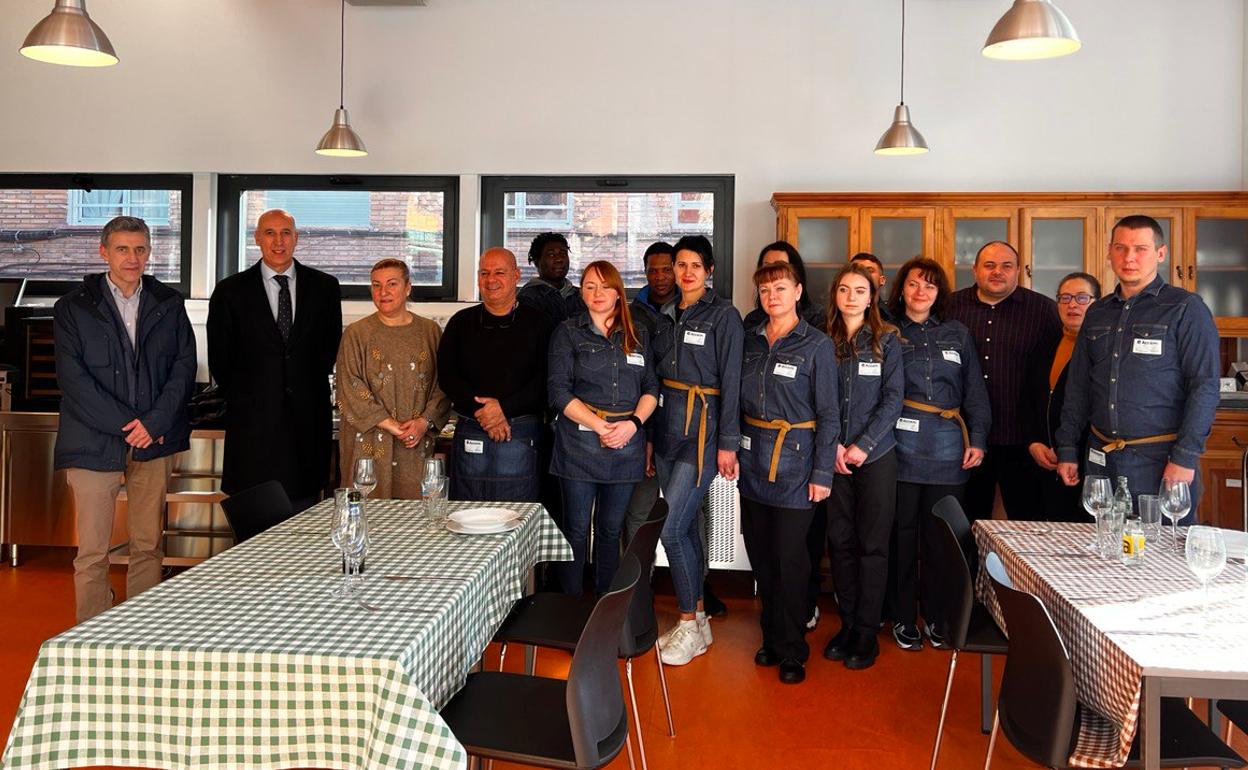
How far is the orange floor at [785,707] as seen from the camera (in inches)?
115

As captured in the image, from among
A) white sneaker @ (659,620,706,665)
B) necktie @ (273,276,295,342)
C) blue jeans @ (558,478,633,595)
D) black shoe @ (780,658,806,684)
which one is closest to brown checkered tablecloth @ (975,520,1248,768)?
black shoe @ (780,658,806,684)

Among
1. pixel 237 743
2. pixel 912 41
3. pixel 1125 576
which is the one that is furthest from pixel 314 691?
pixel 912 41

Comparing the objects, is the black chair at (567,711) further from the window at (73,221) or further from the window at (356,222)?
the window at (73,221)

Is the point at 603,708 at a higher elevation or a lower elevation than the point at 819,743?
higher

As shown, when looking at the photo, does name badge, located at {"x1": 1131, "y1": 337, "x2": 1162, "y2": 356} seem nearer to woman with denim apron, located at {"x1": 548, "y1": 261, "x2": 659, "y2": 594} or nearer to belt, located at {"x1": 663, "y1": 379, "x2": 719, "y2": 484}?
belt, located at {"x1": 663, "y1": 379, "x2": 719, "y2": 484}

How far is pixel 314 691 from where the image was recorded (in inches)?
69.3

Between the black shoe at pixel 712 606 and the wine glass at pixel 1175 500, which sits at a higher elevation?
the wine glass at pixel 1175 500

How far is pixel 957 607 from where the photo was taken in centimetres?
268

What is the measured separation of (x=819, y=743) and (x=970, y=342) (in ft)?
5.61

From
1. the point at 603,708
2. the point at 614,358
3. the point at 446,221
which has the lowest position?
the point at 603,708

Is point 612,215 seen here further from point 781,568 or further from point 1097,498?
point 1097,498

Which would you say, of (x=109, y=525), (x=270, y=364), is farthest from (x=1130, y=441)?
(x=109, y=525)

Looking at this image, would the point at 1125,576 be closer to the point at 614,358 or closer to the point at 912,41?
the point at 614,358

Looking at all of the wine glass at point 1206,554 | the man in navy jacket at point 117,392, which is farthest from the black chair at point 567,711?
the man in navy jacket at point 117,392
